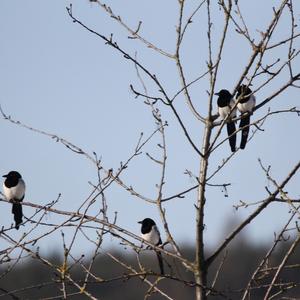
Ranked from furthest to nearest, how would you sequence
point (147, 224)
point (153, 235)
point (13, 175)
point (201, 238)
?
point (13, 175) < point (147, 224) < point (153, 235) < point (201, 238)

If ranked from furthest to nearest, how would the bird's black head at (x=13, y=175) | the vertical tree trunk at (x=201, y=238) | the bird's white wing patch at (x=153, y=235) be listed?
the bird's black head at (x=13, y=175) → the bird's white wing patch at (x=153, y=235) → the vertical tree trunk at (x=201, y=238)

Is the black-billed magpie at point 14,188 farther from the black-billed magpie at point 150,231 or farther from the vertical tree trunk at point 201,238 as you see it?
the vertical tree trunk at point 201,238

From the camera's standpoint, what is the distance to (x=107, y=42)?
4980 mm

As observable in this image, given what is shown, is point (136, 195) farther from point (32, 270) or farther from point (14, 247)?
point (32, 270)

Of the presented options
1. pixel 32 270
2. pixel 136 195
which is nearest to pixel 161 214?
pixel 136 195

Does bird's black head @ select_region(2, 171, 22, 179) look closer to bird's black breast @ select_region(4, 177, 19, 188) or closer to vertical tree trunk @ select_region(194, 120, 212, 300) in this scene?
bird's black breast @ select_region(4, 177, 19, 188)

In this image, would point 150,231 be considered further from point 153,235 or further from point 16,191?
point 16,191

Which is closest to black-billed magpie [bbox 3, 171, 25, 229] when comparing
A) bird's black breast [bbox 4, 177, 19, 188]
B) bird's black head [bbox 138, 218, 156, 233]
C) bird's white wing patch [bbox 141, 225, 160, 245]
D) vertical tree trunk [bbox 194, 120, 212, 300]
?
bird's black breast [bbox 4, 177, 19, 188]

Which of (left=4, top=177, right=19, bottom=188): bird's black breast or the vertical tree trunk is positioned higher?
(left=4, top=177, right=19, bottom=188): bird's black breast

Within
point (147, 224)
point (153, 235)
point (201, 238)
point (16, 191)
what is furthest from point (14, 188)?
point (201, 238)


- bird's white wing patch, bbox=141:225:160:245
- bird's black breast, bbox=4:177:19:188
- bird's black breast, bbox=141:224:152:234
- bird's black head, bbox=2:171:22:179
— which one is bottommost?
bird's white wing patch, bbox=141:225:160:245

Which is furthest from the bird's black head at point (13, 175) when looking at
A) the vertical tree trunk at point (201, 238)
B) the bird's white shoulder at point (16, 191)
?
the vertical tree trunk at point (201, 238)

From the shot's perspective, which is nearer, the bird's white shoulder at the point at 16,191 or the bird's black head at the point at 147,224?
the bird's black head at the point at 147,224

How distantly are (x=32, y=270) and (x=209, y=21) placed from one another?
38.0 meters
